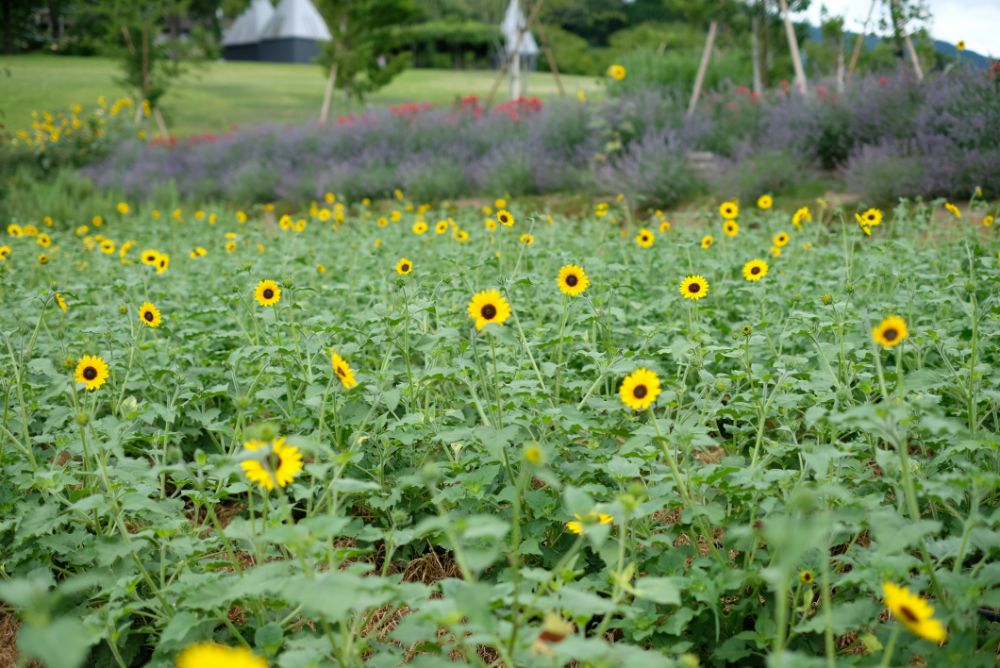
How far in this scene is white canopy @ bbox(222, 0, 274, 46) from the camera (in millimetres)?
36178

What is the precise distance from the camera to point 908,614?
107 centimetres

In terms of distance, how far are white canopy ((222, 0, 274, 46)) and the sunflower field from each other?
3673 cm

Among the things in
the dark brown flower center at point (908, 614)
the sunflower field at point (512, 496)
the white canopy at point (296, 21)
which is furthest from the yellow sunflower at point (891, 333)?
the white canopy at point (296, 21)

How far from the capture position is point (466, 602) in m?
1.06

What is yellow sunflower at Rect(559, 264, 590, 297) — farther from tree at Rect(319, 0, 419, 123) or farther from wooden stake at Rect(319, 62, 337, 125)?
tree at Rect(319, 0, 419, 123)

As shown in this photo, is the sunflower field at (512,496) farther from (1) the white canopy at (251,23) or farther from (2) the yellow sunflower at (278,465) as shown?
(1) the white canopy at (251,23)

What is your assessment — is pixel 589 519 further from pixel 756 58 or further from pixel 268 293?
pixel 756 58

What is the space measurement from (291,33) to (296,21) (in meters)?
0.58

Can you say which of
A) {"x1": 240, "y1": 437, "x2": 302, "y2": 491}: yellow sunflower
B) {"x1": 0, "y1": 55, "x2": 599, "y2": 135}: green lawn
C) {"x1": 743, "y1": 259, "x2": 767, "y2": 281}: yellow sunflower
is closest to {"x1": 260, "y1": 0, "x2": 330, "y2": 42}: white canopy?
{"x1": 0, "y1": 55, "x2": 599, "y2": 135}: green lawn

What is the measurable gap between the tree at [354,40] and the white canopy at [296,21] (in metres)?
20.1

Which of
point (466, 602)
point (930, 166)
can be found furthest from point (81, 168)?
point (466, 602)

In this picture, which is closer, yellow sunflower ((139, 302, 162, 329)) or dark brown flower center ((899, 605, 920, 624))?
dark brown flower center ((899, 605, 920, 624))

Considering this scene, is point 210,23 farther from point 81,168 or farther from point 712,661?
point 712,661

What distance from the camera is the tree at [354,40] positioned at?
48.1 feet
